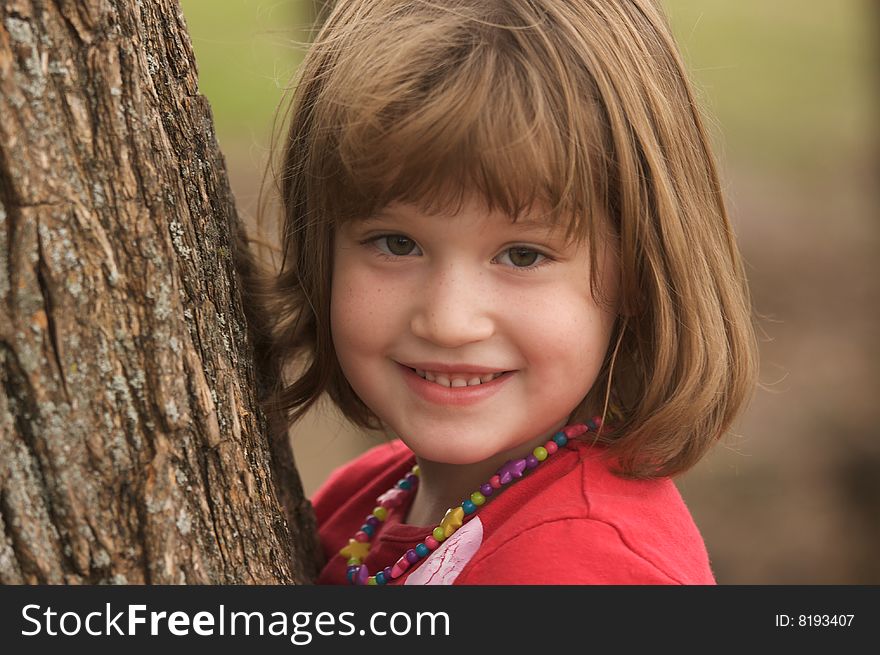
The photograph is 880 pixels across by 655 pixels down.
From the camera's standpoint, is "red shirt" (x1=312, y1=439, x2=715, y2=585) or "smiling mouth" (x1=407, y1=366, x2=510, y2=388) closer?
"red shirt" (x1=312, y1=439, x2=715, y2=585)

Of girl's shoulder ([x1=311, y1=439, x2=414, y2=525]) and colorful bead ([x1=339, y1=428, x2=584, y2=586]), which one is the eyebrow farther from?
girl's shoulder ([x1=311, y1=439, x2=414, y2=525])

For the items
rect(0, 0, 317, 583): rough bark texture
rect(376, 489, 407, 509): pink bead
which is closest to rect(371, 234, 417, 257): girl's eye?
rect(0, 0, 317, 583): rough bark texture

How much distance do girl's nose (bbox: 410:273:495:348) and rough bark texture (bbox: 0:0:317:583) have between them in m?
0.34

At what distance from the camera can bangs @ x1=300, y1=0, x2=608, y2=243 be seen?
1.59 m

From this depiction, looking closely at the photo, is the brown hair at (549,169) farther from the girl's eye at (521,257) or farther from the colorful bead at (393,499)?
the colorful bead at (393,499)

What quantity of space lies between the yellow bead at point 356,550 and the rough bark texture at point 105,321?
54 cm

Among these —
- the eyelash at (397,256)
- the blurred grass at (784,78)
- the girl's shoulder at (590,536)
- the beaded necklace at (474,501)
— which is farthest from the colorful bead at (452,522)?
the blurred grass at (784,78)

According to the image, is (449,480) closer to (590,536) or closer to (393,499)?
(393,499)

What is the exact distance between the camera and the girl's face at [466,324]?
5.45 ft

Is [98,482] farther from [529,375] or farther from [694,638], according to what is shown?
[694,638]

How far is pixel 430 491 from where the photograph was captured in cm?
215

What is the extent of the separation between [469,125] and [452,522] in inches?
28.9

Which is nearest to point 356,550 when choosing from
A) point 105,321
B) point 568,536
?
point 568,536

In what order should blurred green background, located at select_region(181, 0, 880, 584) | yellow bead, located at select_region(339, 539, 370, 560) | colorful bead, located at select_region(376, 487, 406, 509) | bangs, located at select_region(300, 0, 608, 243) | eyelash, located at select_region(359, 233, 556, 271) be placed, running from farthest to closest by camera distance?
blurred green background, located at select_region(181, 0, 880, 584) < colorful bead, located at select_region(376, 487, 406, 509) < yellow bead, located at select_region(339, 539, 370, 560) < eyelash, located at select_region(359, 233, 556, 271) < bangs, located at select_region(300, 0, 608, 243)
